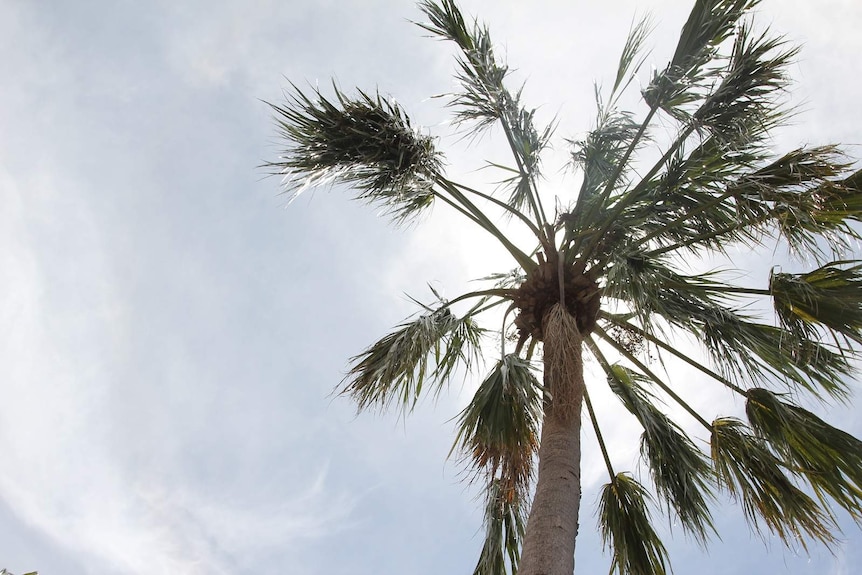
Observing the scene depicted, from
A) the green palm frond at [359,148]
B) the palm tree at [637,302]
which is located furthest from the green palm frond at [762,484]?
the green palm frond at [359,148]

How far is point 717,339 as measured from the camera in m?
5.46

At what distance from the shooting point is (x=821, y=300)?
514 centimetres

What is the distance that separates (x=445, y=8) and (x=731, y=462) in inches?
204

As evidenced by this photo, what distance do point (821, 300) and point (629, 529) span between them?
279 centimetres

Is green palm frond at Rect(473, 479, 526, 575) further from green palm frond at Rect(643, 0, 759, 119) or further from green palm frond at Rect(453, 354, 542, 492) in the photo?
green palm frond at Rect(643, 0, 759, 119)

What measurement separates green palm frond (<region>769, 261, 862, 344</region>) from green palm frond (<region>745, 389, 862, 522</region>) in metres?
0.69

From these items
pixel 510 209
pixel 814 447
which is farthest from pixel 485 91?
pixel 814 447

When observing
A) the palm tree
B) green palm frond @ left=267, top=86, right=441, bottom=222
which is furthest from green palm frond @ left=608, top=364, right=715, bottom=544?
green palm frond @ left=267, top=86, right=441, bottom=222

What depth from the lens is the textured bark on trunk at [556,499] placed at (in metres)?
4.51

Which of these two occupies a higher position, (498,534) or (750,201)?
(750,201)

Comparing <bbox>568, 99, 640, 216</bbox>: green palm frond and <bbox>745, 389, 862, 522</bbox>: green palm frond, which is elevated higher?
<bbox>568, 99, 640, 216</bbox>: green palm frond

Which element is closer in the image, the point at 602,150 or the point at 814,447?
the point at 814,447

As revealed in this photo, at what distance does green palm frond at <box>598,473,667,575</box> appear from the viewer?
5.97 m

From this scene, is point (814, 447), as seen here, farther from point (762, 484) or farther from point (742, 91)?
point (742, 91)
